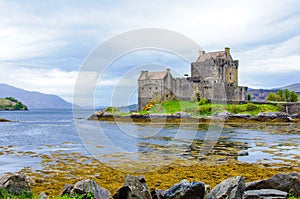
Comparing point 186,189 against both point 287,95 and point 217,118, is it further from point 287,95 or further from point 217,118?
point 287,95

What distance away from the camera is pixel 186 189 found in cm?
802

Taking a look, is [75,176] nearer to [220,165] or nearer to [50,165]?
[50,165]

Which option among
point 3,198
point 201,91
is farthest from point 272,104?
point 3,198

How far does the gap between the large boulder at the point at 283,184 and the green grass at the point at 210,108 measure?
50.2 meters

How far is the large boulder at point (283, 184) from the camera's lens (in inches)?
325

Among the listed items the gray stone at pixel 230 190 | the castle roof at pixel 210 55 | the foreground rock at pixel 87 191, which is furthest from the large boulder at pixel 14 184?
the castle roof at pixel 210 55

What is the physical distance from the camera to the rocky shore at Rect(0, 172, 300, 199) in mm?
7566

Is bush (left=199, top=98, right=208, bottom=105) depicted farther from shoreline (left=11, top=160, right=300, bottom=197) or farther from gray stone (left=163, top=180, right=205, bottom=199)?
gray stone (left=163, top=180, right=205, bottom=199)

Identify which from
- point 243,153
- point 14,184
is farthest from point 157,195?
point 243,153

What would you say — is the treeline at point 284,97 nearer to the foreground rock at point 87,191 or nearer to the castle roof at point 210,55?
the castle roof at point 210,55

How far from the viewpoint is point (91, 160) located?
17.2 metres

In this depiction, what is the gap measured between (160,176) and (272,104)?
53.7m

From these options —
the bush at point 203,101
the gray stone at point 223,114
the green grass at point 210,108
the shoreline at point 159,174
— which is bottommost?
the shoreline at point 159,174

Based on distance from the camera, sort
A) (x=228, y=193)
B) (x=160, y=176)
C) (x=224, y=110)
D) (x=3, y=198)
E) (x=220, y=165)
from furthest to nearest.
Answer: (x=224, y=110), (x=220, y=165), (x=160, y=176), (x=228, y=193), (x=3, y=198)
